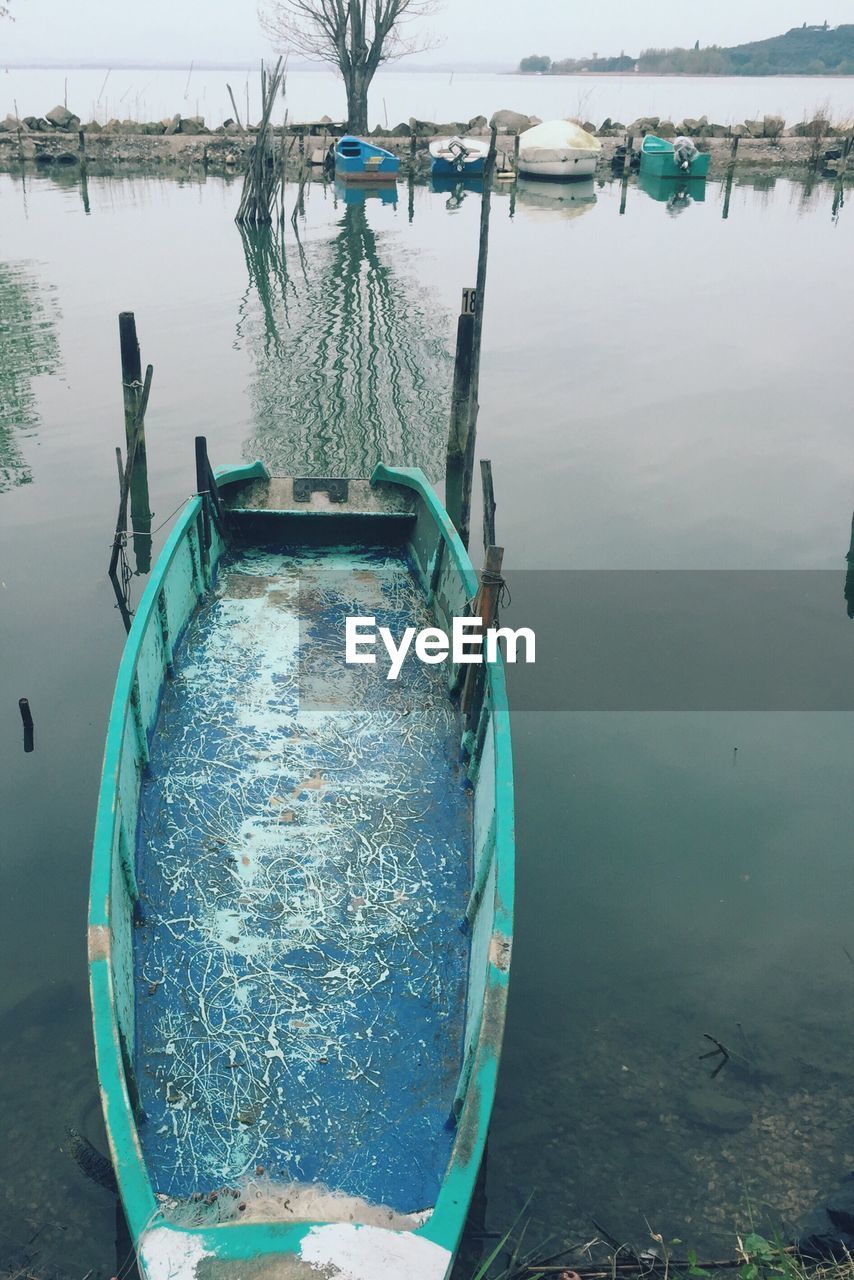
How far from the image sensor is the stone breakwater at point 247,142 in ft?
166

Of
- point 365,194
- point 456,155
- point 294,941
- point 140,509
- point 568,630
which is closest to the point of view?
point 294,941

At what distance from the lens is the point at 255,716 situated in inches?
309

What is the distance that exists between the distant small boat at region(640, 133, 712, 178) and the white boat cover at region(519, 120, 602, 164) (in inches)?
140

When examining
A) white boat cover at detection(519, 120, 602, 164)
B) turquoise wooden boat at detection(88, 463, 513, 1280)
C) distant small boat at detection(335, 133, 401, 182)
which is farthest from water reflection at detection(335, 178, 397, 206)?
turquoise wooden boat at detection(88, 463, 513, 1280)

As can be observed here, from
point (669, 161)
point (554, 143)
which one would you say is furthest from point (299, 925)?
point (669, 161)

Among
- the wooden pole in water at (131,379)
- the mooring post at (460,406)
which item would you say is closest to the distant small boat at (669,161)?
the mooring post at (460,406)

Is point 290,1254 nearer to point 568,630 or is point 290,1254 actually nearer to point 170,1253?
point 170,1253

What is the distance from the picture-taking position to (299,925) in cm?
596

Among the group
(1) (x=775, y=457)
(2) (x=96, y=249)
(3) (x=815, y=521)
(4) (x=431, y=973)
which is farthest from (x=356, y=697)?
(2) (x=96, y=249)

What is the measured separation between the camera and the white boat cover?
45.7 m

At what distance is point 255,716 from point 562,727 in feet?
11.0

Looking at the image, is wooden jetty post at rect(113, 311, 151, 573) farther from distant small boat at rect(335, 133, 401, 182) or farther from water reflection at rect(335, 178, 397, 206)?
distant small boat at rect(335, 133, 401, 182)

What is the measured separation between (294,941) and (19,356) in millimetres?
18037

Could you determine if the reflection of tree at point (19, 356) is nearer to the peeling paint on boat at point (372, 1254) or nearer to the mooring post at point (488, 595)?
the mooring post at point (488, 595)
